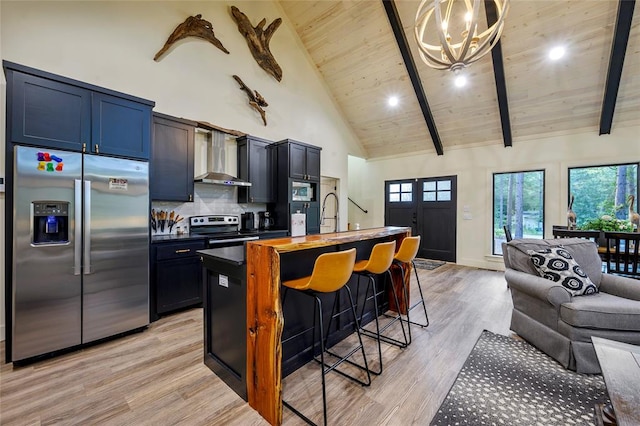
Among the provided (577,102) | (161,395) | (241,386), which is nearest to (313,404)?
(241,386)

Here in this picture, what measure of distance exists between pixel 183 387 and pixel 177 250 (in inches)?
65.8

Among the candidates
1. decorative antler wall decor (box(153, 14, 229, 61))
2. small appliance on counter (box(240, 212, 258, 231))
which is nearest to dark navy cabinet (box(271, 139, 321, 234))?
small appliance on counter (box(240, 212, 258, 231))

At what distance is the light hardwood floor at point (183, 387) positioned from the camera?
1.69 metres

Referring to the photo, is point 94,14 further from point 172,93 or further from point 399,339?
point 399,339

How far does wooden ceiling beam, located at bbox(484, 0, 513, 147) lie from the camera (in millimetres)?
3877

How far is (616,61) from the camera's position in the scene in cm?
386

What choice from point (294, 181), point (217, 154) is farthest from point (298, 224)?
point (217, 154)

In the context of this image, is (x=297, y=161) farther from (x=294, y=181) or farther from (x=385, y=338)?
(x=385, y=338)

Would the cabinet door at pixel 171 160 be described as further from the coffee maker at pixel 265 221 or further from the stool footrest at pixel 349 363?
the stool footrest at pixel 349 363

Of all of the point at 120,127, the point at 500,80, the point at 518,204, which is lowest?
the point at 518,204

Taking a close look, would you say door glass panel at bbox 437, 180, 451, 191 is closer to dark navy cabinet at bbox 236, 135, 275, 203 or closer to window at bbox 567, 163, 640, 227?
window at bbox 567, 163, 640, 227

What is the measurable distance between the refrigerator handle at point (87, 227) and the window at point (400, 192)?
6523 millimetres

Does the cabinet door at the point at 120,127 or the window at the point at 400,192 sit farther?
the window at the point at 400,192

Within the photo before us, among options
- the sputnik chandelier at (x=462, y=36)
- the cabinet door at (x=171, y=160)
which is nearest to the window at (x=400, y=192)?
the sputnik chandelier at (x=462, y=36)
